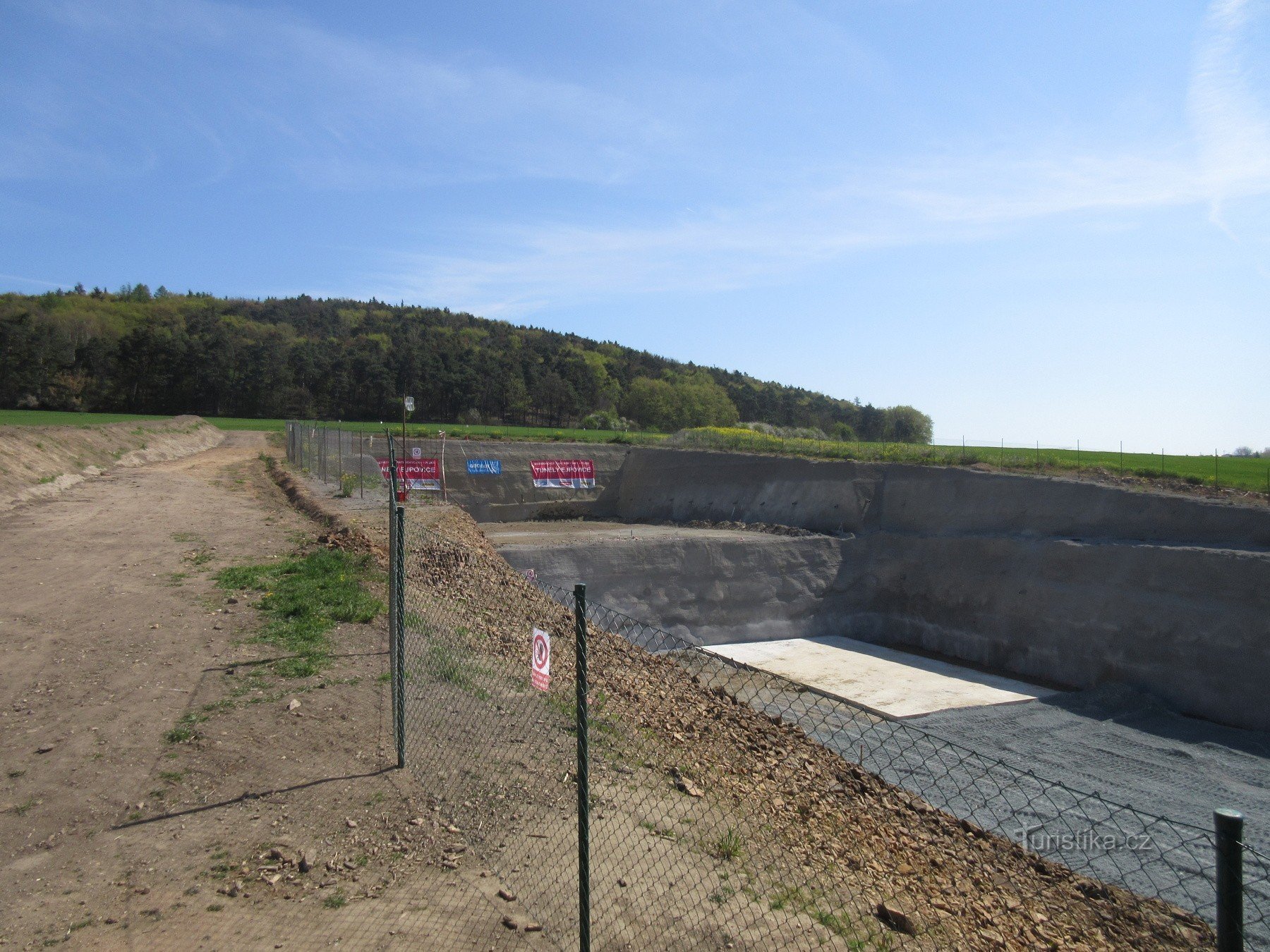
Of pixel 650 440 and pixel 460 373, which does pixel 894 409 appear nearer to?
pixel 460 373

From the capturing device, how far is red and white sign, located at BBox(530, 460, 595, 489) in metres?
39.8

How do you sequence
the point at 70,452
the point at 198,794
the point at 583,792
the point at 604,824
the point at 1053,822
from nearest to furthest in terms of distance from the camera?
1. the point at 583,792
2. the point at 604,824
3. the point at 198,794
4. the point at 1053,822
5. the point at 70,452

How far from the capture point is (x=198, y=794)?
5.41 m

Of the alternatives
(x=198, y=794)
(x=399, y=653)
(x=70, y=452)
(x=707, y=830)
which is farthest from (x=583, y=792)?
(x=70, y=452)

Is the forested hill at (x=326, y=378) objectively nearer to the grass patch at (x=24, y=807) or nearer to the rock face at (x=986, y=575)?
the rock face at (x=986, y=575)

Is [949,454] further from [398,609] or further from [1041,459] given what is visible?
[398,609]

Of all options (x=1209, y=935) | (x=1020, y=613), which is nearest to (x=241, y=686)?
(x=1209, y=935)

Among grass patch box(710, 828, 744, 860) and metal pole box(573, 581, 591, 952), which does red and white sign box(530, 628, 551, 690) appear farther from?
grass patch box(710, 828, 744, 860)

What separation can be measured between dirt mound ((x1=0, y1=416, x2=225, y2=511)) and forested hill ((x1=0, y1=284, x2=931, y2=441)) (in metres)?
37.6

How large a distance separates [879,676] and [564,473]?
898 inches

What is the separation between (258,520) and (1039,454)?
27.3 metres

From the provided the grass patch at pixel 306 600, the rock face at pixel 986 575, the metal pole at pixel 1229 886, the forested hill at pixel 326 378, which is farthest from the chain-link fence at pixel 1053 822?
the forested hill at pixel 326 378

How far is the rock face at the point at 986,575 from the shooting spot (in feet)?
60.3

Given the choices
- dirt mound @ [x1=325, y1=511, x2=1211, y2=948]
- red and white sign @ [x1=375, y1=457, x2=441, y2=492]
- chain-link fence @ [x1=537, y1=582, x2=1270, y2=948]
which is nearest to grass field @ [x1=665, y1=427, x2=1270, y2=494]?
red and white sign @ [x1=375, y1=457, x2=441, y2=492]
